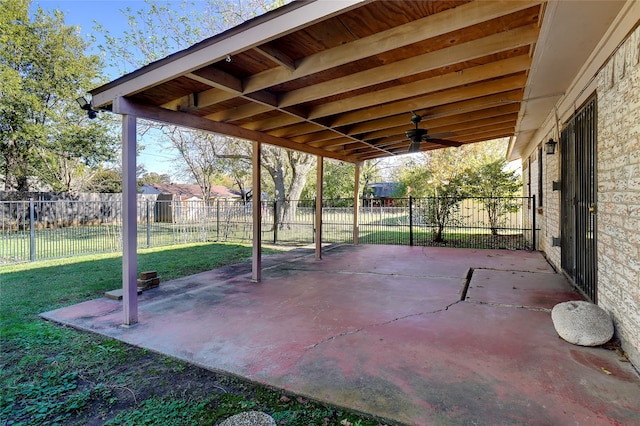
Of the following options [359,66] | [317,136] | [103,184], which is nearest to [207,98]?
[359,66]

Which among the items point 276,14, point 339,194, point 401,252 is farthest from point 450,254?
point 339,194

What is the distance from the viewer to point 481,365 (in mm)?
2463

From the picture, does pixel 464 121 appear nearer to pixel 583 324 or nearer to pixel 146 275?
pixel 583 324

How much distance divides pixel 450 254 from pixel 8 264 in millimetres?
9968

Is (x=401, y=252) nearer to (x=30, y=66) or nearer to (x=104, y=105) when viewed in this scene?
(x=104, y=105)

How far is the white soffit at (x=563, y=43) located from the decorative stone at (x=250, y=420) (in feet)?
10.6

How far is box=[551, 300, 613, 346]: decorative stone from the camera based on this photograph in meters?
2.70

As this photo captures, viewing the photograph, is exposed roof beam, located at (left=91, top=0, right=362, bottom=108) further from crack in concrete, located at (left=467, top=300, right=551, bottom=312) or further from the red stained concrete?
crack in concrete, located at (left=467, top=300, right=551, bottom=312)

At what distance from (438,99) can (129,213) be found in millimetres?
4017

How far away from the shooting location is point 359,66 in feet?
11.0

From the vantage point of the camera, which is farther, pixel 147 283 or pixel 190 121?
pixel 147 283

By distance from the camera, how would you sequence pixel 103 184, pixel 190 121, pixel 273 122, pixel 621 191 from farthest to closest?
pixel 103 184 < pixel 273 122 < pixel 190 121 < pixel 621 191

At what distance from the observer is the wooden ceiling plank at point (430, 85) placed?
3328 mm

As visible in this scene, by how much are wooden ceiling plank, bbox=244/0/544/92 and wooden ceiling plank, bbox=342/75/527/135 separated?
181 cm
